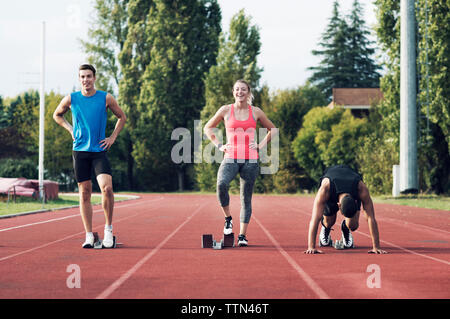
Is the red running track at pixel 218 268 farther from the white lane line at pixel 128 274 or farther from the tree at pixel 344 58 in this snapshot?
the tree at pixel 344 58

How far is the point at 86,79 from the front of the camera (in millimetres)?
8258

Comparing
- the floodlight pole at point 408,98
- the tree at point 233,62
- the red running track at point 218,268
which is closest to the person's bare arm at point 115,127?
the red running track at point 218,268

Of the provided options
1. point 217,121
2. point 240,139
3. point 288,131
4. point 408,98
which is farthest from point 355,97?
point 240,139

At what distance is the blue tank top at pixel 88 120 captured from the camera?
27.0ft

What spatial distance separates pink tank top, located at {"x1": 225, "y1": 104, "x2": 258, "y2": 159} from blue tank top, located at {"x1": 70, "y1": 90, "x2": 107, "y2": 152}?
1.72 meters

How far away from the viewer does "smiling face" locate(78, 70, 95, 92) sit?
826cm

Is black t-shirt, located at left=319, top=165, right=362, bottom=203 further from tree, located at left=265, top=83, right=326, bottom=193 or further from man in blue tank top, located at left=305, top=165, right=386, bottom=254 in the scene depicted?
tree, located at left=265, top=83, right=326, bottom=193

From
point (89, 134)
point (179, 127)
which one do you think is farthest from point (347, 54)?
point (89, 134)

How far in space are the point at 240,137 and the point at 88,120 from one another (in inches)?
81.2

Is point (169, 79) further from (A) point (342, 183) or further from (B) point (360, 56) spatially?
(A) point (342, 183)

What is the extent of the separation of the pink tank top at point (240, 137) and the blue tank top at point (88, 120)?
67.6 inches

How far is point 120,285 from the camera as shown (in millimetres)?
5660

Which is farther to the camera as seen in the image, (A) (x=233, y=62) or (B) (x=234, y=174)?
(A) (x=233, y=62)
